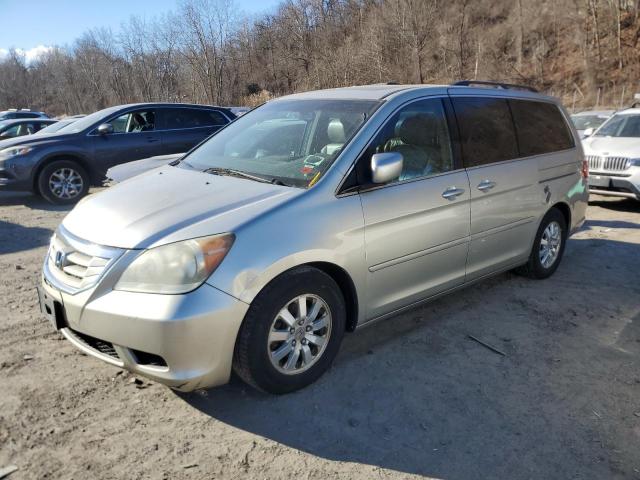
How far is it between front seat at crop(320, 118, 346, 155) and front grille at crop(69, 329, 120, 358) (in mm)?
1790

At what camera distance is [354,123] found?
363 cm

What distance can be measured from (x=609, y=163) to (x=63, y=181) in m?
9.15

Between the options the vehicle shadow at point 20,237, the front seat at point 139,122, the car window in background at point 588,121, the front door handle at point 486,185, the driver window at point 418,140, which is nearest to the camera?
the driver window at point 418,140

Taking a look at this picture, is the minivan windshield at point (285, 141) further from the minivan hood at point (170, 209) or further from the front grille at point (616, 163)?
the front grille at point (616, 163)

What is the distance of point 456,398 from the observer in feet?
10.6

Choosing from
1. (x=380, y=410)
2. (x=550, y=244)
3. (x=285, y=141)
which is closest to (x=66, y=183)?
(x=285, y=141)

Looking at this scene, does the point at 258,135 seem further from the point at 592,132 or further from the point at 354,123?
the point at 592,132

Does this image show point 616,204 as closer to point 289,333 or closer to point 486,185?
point 486,185

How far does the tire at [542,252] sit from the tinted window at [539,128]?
2.16ft

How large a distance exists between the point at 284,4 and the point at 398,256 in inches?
1679

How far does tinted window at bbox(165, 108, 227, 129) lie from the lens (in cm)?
981

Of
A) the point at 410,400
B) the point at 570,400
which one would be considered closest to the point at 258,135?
the point at 410,400

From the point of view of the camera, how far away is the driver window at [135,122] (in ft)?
31.0

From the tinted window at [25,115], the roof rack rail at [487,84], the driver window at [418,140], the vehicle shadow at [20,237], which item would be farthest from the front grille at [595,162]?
the tinted window at [25,115]
